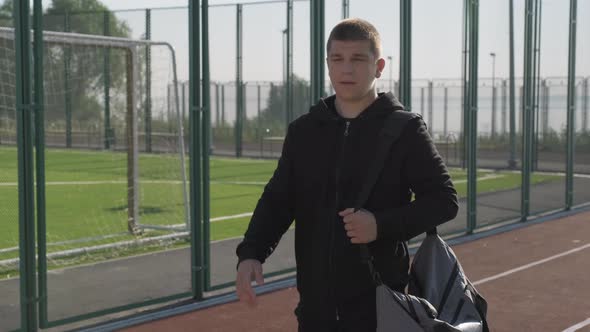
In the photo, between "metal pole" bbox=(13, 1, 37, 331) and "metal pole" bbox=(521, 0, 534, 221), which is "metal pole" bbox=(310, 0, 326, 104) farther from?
"metal pole" bbox=(521, 0, 534, 221)

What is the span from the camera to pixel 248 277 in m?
2.90

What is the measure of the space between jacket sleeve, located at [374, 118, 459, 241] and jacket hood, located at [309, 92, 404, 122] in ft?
0.35

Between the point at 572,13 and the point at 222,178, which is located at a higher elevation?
the point at 572,13

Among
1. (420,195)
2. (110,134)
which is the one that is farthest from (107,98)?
(420,195)

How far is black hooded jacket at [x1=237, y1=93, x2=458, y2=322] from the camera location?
2777 millimetres

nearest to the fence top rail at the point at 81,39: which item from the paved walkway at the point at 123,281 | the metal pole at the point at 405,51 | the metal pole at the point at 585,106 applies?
the paved walkway at the point at 123,281

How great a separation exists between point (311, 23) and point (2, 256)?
13.8 ft

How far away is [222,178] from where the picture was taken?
19641 mm

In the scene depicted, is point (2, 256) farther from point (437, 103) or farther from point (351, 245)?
point (437, 103)

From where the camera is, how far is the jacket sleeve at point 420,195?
270 cm

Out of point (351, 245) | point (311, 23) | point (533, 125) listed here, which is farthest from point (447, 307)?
point (533, 125)

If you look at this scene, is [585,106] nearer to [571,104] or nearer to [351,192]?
[571,104]

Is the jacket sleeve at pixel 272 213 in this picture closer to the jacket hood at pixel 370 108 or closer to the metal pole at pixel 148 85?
the jacket hood at pixel 370 108

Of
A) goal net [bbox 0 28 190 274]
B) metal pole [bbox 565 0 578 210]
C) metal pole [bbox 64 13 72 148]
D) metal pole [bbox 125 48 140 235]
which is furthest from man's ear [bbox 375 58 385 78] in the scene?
metal pole [bbox 64 13 72 148]
